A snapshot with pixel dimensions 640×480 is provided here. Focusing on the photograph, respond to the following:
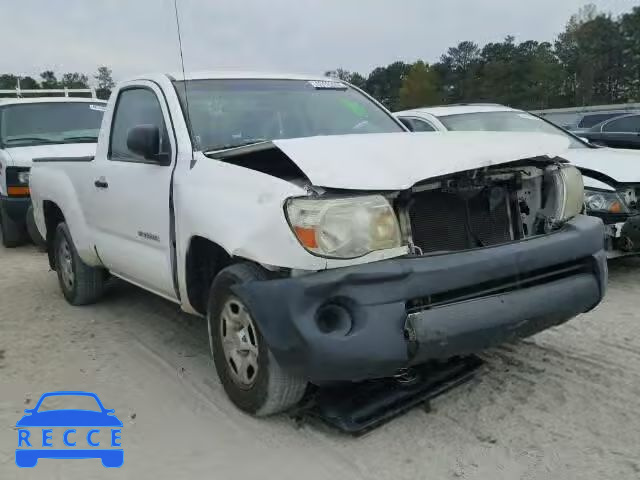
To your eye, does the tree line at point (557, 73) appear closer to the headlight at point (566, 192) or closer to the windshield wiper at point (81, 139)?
the windshield wiper at point (81, 139)

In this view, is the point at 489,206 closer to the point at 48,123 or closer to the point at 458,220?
the point at 458,220

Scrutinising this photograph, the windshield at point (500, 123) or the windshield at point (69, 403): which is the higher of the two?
the windshield at point (500, 123)

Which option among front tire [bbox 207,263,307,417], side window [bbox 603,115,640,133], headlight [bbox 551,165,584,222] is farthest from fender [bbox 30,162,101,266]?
side window [bbox 603,115,640,133]

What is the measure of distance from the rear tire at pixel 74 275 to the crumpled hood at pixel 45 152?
2.57 metres

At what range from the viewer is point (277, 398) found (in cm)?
321

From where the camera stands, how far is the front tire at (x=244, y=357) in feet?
10.3

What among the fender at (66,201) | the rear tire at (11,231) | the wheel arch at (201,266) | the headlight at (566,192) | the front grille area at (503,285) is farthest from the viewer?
the rear tire at (11,231)

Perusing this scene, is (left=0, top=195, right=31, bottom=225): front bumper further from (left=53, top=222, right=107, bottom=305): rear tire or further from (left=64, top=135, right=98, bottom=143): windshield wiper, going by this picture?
(left=53, top=222, right=107, bottom=305): rear tire

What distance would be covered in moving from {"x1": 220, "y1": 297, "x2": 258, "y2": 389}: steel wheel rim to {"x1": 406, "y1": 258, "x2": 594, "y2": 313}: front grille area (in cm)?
86

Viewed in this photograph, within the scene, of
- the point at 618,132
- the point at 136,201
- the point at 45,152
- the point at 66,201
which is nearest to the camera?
the point at 136,201

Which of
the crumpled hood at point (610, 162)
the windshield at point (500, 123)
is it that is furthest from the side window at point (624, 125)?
the crumpled hood at point (610, 162)

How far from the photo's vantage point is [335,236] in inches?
112

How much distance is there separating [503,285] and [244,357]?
1.35 metres

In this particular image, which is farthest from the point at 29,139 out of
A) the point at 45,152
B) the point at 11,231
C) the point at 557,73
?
the point at 557,73
